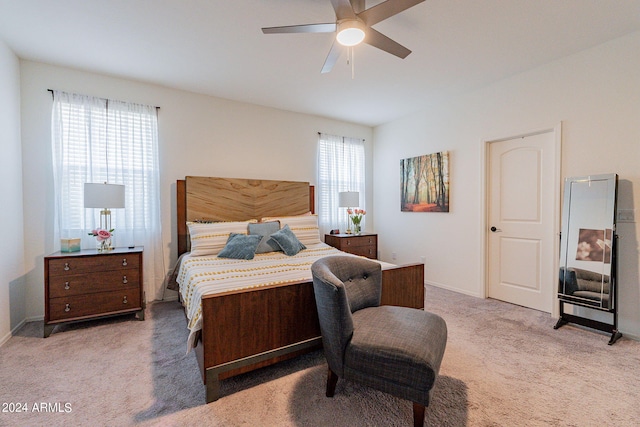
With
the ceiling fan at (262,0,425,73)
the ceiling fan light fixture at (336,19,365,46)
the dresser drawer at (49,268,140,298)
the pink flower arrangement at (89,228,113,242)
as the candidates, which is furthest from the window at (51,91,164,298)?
the ceiling fan light fixture at (336,19,365,46)

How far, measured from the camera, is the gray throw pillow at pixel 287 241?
322cm

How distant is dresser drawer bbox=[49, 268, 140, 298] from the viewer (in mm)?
2645

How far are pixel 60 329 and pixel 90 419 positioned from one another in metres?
1.71

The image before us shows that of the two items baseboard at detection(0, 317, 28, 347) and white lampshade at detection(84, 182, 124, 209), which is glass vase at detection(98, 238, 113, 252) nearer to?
white lampshade at detection(84, 182, 124, 209)

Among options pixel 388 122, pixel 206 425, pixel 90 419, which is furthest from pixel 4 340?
pixel 388 122

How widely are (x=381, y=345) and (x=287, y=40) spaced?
2632 mm

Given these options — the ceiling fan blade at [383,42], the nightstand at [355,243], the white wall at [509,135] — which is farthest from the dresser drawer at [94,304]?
the white wall at [509,135]

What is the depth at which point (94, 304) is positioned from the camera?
2.78 meters

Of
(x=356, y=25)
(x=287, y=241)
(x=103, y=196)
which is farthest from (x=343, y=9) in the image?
(x=103, y=196)

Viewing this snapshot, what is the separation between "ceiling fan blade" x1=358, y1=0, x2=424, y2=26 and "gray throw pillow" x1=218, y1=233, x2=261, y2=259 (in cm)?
228

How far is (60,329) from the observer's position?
2.76 m

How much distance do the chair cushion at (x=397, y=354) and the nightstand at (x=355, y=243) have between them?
2.53m

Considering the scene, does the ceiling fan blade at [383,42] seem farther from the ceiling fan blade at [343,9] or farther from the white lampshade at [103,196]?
the white lampshade at [103,196]

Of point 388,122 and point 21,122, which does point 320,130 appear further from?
point 21,122
